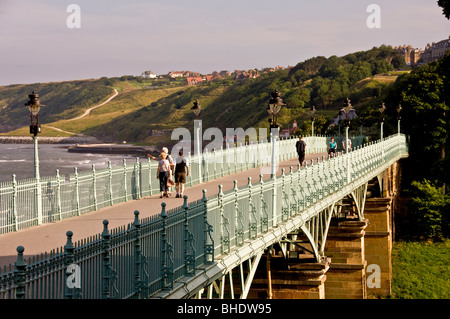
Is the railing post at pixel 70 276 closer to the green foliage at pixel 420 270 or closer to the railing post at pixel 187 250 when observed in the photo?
the railing post at pixel 187 250

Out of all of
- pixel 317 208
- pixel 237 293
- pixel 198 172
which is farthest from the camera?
pixel 198 172

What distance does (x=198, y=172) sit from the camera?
1009 inches

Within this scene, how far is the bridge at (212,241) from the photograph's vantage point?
8.20 meters

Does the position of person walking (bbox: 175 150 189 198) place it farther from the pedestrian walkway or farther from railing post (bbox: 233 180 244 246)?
railing post (bbox: 233 180 244 246)

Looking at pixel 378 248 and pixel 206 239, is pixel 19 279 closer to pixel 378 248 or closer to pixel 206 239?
pixel 206 239

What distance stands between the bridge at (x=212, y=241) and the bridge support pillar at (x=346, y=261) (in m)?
0.05

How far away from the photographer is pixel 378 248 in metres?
41.9

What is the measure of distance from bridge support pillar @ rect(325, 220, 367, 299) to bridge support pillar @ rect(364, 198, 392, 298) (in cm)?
887

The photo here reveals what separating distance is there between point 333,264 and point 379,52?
150702mm

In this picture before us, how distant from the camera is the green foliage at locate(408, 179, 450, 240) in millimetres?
59125

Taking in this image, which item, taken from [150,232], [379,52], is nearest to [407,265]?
[150,232]

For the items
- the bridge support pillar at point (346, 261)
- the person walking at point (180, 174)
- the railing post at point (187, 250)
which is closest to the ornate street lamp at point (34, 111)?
the person walking at point (180, 174)

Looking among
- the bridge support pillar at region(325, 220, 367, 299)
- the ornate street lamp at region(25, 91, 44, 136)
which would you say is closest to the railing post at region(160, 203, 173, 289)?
the ornate street lamp at region(25, 91, 44, 136)
